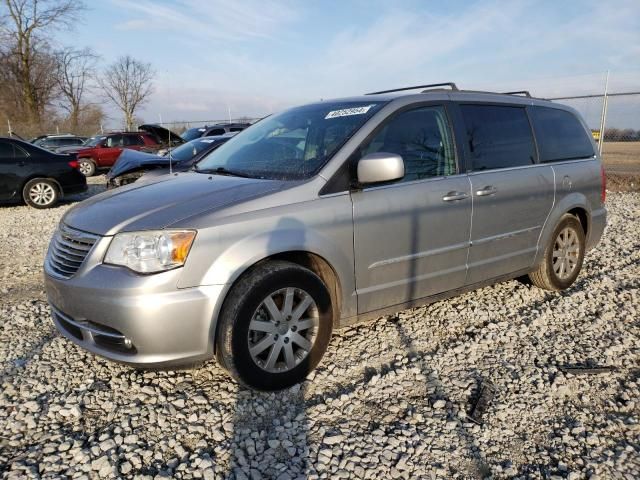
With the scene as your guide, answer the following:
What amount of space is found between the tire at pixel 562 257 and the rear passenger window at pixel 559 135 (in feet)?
1.98

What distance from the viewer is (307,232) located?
9.22ft

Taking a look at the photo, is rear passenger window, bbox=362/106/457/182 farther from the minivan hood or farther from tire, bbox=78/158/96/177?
tire, bbox=78/158/96/177

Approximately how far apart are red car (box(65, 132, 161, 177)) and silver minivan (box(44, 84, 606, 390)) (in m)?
14.5

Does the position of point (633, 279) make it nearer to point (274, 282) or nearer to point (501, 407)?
point (501, 407)

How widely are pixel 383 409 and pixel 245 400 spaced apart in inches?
31.9

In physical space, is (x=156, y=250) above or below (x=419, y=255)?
above

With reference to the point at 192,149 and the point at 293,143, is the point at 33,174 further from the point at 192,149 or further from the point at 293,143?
the point at 293,143

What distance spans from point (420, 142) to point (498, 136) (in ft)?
2.96

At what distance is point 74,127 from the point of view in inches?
1508

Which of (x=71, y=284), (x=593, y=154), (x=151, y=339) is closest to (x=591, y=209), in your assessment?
(x=593, y=154)

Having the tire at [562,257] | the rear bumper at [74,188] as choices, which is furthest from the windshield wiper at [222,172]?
the rear bumper at [74,188]

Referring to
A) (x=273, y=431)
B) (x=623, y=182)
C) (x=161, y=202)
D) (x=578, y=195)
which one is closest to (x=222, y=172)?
(x=161, y=202)

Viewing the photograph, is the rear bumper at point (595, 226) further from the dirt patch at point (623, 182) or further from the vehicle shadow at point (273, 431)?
the dirt patch at point (623, 182)

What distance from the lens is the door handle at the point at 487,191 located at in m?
3.62
